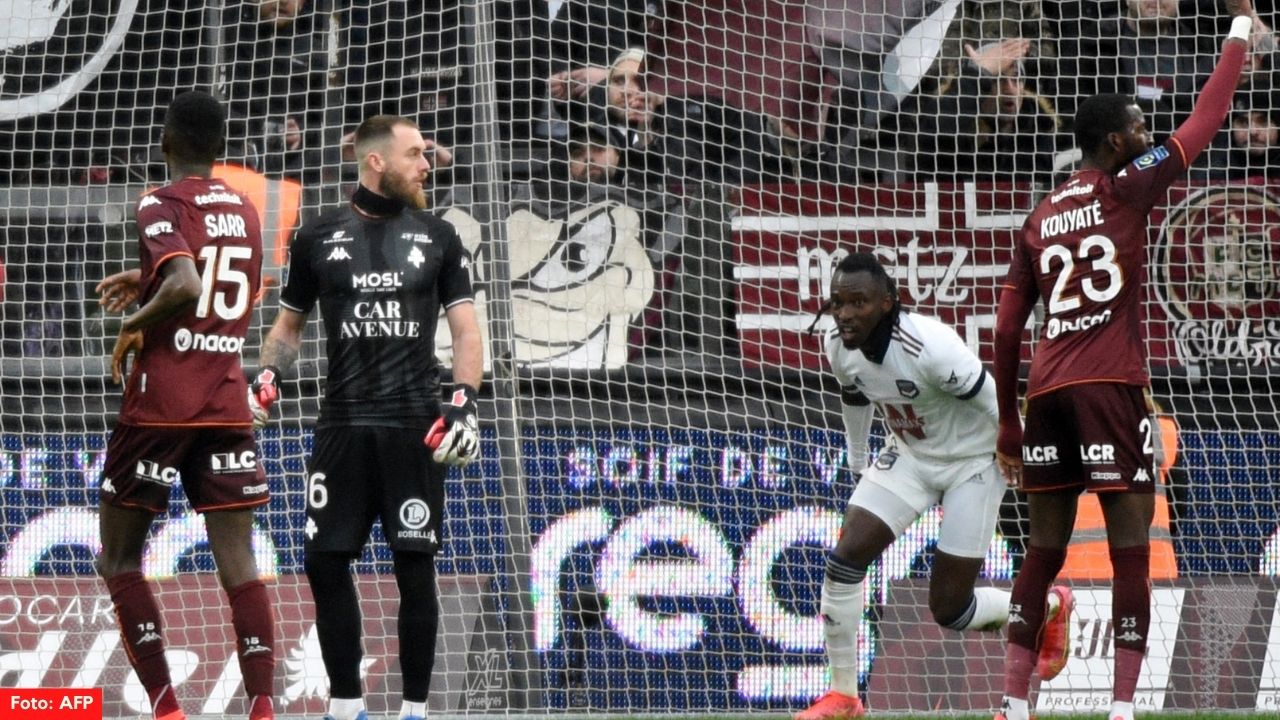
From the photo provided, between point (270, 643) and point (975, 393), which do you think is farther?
point (975, 393)

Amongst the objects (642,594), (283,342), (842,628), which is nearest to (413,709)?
(283,342)

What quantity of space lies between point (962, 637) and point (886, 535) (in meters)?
1.81

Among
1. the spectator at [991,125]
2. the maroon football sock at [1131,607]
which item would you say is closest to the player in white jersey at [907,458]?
the maroon football sock at [1131,607]

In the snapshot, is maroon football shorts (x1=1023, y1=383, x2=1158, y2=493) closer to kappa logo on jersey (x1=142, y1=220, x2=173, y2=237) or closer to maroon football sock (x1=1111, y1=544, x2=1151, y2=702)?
maroon football sock (x1=1111, y1=544, x2=1151, y2=702)

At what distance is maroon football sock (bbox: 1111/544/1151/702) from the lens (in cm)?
559

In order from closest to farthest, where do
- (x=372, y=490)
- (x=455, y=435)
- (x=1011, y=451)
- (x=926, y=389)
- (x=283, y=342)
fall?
1. (x=455, y=435)
2. (x=372, y=490)
3. (x=283, y=342)
4. (x=1011, y=451)
5. (x=926, y=389)

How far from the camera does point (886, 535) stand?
651 centimetres

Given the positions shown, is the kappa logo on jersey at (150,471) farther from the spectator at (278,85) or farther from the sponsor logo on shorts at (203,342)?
the spectator at (278,85)

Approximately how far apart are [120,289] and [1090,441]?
3110mm

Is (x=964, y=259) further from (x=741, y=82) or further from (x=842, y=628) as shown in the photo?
(x=842, y=628)

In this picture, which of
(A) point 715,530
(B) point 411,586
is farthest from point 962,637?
(B) point 411,586

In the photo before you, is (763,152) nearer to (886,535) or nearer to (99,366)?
(886,535)

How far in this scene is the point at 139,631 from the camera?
5555 mm

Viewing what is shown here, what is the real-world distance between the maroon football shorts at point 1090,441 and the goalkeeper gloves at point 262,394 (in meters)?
2.48
